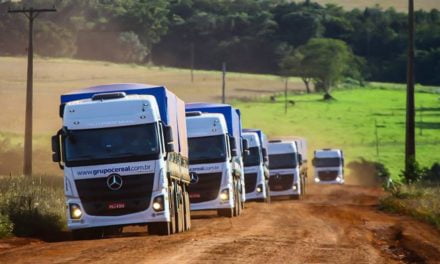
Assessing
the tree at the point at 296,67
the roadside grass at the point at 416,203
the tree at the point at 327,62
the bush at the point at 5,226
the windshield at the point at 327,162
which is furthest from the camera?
the tree at the point at 327,62

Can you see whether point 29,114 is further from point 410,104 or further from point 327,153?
point 327,153

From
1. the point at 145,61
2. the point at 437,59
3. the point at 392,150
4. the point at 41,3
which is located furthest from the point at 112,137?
the point at 437,59

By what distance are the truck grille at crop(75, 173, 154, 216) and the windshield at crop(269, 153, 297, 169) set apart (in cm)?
2989

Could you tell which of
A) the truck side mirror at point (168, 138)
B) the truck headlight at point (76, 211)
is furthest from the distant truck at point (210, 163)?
the truck headlight at point (76, 211)

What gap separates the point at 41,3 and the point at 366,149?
4495 cm

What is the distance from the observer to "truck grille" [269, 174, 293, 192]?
53.2 metres

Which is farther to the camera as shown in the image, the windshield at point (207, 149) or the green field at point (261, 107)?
the green field at point (261, 107)

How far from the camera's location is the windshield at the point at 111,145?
76.8 ft

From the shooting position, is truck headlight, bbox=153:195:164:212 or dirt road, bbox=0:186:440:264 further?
truck headlight, bbox=153:195:164:212

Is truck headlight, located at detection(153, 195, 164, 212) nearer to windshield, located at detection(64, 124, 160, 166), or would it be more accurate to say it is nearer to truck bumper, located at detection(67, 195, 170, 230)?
truck bumper, located at detection(67, 195, 170, 230)

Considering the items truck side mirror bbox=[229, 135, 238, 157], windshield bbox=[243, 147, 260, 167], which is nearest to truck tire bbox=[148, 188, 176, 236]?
truck side mirror bbox=[229, 135, 238, 157]

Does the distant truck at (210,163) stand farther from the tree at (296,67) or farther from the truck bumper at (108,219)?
the tree at (296,67)

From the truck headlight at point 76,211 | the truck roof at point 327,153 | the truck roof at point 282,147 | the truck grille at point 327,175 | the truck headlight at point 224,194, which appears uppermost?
the truck headlight at point 76,211

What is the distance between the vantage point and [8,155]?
65.3 metres
